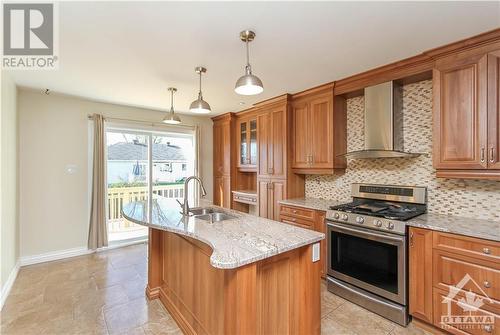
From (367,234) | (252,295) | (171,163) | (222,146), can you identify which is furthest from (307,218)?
(171,163)

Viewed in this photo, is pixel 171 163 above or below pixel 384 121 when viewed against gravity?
below

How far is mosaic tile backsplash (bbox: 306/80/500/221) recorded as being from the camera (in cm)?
229

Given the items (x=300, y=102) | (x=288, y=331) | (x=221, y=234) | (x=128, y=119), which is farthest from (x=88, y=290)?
(x=300, y=102)

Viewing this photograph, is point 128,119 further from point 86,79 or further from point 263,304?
point 263,304

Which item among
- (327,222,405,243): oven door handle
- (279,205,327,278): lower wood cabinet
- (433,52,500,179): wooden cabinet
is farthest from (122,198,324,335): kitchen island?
(433,52,500,179): wooden cabinet

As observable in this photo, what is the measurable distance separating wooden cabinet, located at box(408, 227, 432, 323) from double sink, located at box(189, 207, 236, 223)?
1.67 metres

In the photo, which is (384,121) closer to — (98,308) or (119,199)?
(98,308)

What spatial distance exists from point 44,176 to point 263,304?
12.7ft

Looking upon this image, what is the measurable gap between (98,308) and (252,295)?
1999 mm

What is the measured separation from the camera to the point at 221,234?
67.0 inches

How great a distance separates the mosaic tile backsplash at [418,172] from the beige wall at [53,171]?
4052 mm

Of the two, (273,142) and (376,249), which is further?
(273,142)

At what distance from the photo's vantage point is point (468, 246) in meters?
1.88

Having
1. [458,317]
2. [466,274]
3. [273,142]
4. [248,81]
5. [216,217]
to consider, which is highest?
[248,81]
